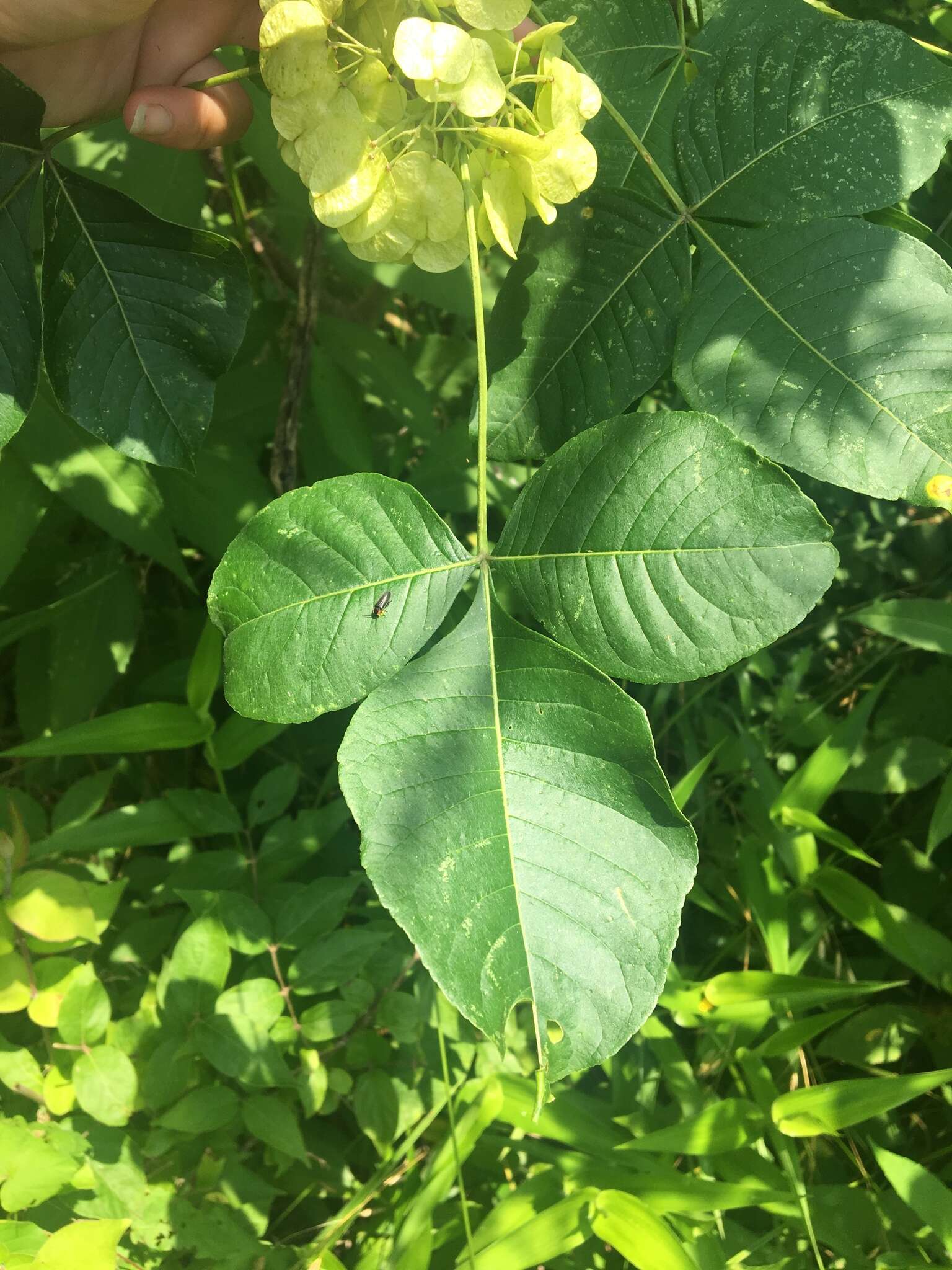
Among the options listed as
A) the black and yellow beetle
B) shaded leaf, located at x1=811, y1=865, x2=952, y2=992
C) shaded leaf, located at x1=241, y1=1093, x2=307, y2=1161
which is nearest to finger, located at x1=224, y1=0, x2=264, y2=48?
the black and yellow beetle

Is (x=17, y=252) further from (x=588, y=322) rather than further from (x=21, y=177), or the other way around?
(x=588, y=322)

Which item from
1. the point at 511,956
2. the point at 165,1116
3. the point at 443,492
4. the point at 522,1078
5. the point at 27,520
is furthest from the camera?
the point at 443,492

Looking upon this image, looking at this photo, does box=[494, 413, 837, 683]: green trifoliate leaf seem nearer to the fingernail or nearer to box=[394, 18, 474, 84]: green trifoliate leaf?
box=[394, 18, 474, 84]: green trifoliate leaf

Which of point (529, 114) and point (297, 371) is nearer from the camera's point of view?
point (529, 114)

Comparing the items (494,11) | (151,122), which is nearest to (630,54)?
(494,11)

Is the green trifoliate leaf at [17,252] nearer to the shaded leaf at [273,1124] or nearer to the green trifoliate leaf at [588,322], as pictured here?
the green trifoliate leaf at [588,322]

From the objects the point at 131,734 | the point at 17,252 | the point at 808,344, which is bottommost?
the point at 131,734

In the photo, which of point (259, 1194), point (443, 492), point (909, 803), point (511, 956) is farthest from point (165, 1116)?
point (909, 803)

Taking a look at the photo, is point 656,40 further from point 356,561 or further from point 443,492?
point 443,492
